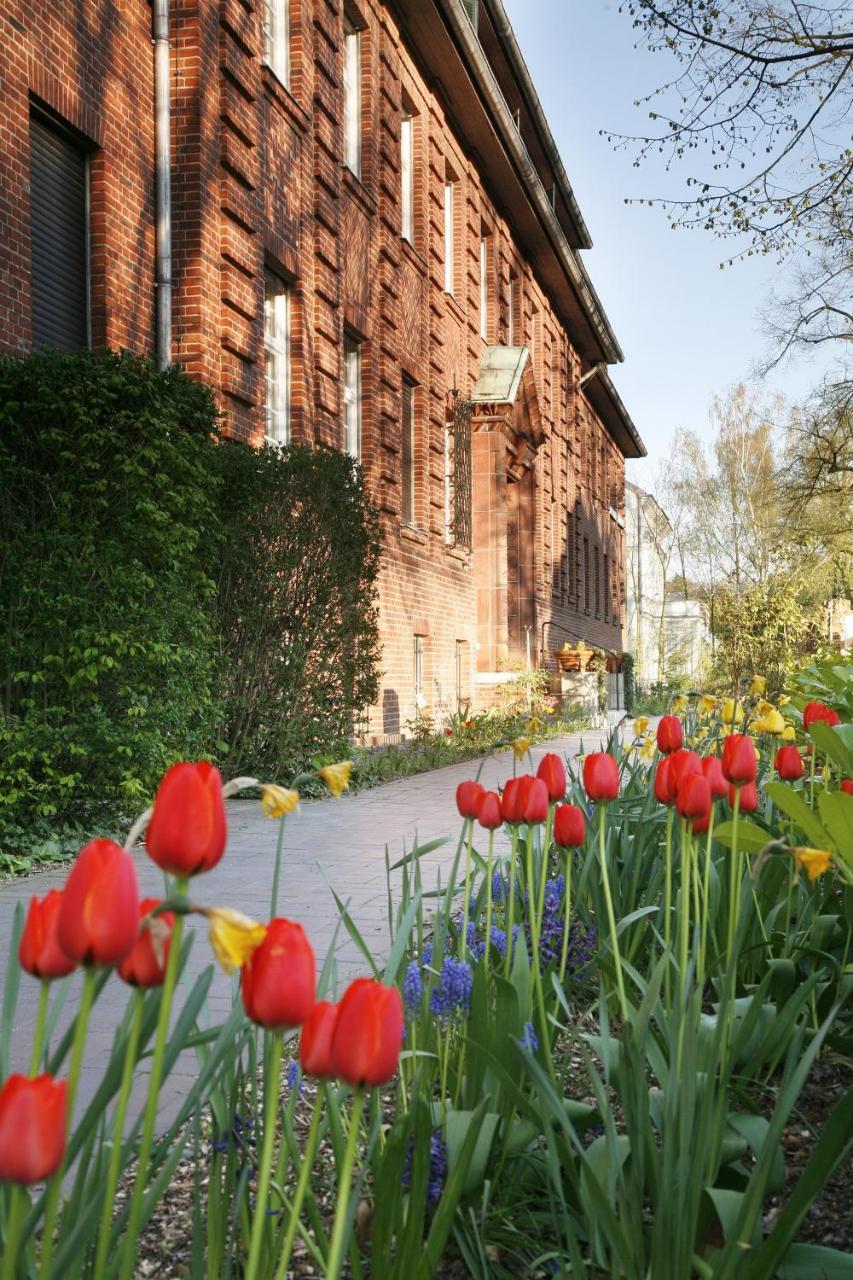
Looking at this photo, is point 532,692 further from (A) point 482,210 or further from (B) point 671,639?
(B) point 671,639

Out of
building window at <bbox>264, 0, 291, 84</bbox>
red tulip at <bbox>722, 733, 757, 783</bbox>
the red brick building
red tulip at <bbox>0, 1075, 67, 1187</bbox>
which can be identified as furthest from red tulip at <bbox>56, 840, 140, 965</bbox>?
building window at <bbox>264, 0, 291, 84</bbox>

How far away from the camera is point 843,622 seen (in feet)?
118

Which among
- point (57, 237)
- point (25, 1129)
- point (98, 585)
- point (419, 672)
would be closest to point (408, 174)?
point (419, 672)

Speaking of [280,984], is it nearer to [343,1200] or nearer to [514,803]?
[343,1200]

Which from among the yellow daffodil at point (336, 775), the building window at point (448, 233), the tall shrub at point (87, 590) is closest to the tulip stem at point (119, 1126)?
the yellow daffodil at point (336, 775)

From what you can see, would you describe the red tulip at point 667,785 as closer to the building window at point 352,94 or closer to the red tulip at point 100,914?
the red tulip at point 100,914

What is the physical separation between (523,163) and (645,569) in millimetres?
44114

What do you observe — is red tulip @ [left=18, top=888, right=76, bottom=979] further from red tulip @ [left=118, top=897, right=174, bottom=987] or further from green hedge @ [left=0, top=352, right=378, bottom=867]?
green hedge @ [left=0, top=352, right=378, bottom=867]

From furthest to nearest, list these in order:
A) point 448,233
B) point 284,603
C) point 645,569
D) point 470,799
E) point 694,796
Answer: point 645,569, point 448,233, point 284,603, point 470,799, point 694,796

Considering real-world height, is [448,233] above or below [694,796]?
above

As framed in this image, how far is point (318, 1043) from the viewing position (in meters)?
1.09

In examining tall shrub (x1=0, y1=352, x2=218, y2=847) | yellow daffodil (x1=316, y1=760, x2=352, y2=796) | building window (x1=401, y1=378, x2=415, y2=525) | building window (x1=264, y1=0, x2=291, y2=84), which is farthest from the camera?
building window (x1=401, y1=378, x2=415, y2=525)

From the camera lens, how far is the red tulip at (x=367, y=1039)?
40.3 inches

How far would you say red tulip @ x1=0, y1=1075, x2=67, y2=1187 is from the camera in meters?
0.83
